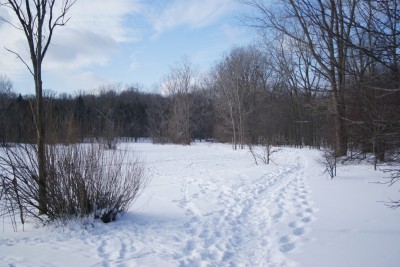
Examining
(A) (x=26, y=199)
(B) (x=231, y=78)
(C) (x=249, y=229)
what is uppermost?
(B) (x=231, y=78)

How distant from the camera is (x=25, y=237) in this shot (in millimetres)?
4996

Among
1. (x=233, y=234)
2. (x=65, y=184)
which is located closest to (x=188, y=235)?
(x=233, y=234)

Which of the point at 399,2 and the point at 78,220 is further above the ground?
the point at 399,2

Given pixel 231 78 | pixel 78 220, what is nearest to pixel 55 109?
pixel 78 220

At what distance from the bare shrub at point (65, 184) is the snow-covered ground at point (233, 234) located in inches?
13.9

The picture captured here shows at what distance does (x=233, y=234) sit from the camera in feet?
16.8

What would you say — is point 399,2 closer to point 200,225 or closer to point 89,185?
point 200,225

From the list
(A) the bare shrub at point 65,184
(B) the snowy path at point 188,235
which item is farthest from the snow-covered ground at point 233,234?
(A) the bare shrub at point 65,184

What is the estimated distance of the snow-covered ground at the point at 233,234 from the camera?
4094 mm

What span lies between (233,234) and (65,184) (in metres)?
3.11

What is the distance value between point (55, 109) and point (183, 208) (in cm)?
349

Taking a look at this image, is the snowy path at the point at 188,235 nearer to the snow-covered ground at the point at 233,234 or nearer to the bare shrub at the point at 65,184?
the snow-covered ground at the point at 233,234

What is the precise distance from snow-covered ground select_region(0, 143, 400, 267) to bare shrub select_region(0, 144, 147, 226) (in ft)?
1.16

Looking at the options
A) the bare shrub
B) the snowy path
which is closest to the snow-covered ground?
the snowy path
